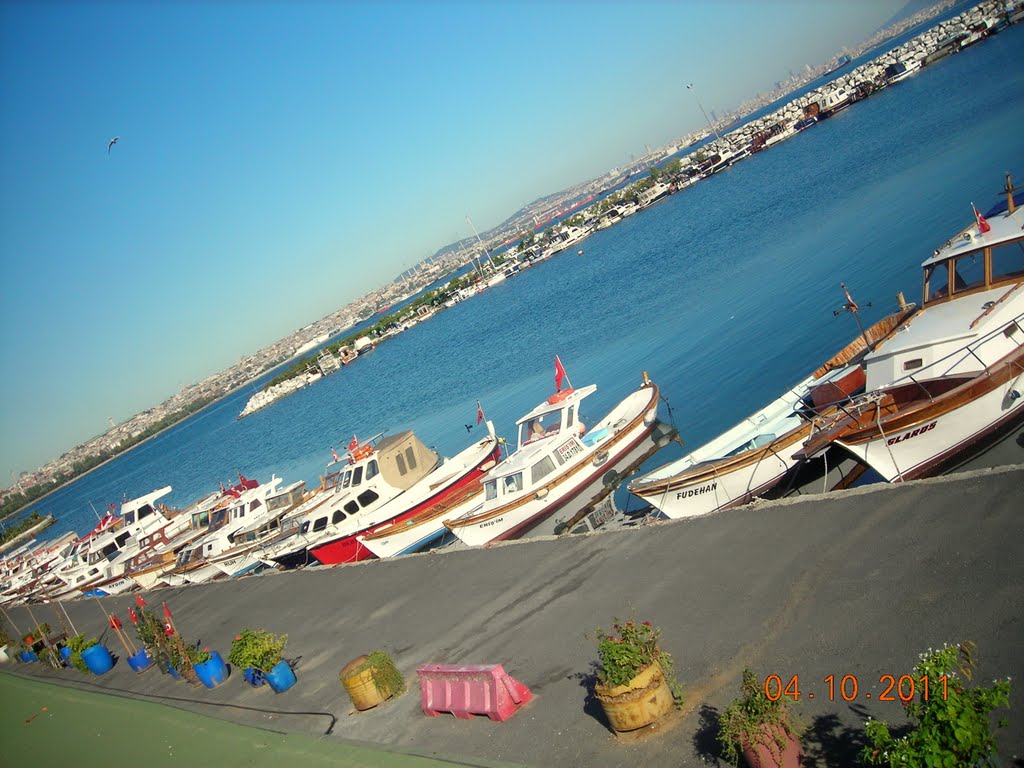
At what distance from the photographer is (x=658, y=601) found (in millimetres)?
11383

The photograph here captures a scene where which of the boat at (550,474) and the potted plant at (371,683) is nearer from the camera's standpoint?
the potted plant at (371,683)

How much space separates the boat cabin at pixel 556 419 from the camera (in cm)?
2288

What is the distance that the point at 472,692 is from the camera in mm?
10094

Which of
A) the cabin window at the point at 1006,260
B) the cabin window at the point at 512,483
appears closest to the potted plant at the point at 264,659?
the cabin window at the point at 512,483

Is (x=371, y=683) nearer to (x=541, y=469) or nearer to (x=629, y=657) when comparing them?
(x=629, y=657)

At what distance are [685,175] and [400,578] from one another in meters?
146

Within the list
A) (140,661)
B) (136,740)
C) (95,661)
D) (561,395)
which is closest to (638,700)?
(136,740)

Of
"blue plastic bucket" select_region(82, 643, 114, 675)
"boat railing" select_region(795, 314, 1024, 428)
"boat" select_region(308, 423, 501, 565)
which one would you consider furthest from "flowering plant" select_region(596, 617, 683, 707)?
"blue plastic bucket" select_region(82, 643, 114, 675)

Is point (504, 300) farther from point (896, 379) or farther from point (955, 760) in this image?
point (955, 760)

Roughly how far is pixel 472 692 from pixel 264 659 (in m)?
5.61

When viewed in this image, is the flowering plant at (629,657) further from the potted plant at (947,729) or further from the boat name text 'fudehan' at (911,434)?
the boat name text 'fudehan' at (911,434)

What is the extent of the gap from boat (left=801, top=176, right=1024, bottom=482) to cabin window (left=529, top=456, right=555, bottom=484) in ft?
25.5

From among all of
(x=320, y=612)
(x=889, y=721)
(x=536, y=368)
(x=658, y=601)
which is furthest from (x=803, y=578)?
(x=536, y=368)

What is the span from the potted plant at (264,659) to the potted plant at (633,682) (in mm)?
7948
